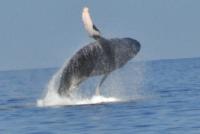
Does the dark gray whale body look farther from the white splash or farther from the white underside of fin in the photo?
the white splash

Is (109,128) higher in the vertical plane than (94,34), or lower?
lower

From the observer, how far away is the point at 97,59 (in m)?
22.5

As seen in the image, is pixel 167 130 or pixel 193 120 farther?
pixel 193 120

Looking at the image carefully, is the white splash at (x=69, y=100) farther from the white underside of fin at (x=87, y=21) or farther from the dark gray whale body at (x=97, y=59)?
the white underside of fin at (x=87, y=21)

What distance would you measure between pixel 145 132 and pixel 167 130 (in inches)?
17.9

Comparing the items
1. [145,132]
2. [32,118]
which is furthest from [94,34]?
[145,132]

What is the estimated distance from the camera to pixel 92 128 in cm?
1916

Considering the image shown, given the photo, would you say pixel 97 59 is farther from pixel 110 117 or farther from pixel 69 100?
pixel 69 100

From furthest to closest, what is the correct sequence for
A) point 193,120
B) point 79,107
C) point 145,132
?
1. point 79,107
2. point 193,120
3. point 145,132

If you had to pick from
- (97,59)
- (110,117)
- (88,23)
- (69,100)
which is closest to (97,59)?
(97,59)

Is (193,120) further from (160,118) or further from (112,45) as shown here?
(112,45)

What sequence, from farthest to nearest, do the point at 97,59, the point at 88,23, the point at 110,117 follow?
the point at 97,59, the point at 88,23, the point at 110,117

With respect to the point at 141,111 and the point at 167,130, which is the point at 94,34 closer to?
the point at 141,111

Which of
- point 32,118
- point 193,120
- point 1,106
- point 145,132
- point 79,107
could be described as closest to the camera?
point 145,132
